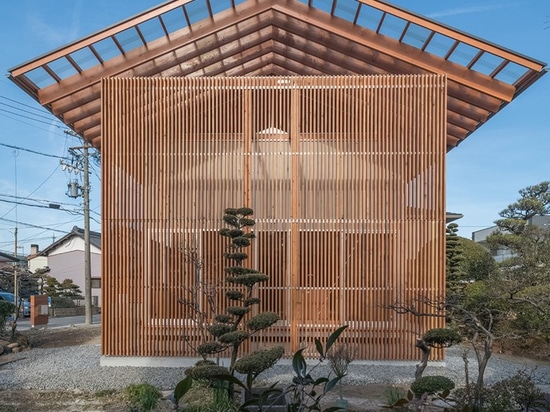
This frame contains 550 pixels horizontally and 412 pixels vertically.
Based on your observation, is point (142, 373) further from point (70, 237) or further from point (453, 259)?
point (70, 237)

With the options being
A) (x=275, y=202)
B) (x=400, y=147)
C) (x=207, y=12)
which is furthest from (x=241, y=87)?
(x=400, y=147)

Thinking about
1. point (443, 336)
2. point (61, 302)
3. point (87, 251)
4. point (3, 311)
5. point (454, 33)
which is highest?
point (454, 33)

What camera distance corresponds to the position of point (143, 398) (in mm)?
5824

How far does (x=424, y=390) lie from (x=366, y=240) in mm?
4381

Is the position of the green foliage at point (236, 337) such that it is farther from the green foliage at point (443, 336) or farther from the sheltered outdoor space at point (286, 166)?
the green foliage at point (443, 336)

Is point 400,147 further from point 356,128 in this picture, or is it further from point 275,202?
point 275,202

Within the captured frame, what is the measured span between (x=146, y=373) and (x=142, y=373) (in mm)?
62

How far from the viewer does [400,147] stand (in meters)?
8.76

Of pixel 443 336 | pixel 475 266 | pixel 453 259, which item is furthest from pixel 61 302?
pixel 443 336

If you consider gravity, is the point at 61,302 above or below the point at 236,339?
below

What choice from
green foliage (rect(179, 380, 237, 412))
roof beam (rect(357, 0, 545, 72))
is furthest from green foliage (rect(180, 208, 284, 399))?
roof beam (rect(357, 0, 545, 72))

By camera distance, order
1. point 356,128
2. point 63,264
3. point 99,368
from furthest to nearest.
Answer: point 63,264, point 356,128, point 99,368

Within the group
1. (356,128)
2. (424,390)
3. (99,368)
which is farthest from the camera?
(356,128)

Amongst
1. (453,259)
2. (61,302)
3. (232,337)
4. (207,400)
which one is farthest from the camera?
(61,302)
